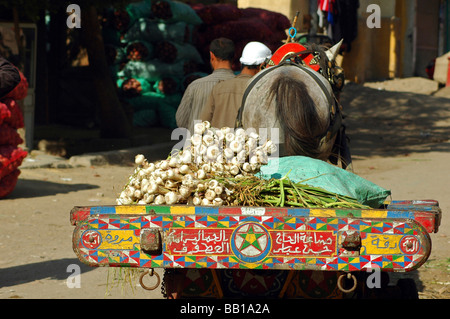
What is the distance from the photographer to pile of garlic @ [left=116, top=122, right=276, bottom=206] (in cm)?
353

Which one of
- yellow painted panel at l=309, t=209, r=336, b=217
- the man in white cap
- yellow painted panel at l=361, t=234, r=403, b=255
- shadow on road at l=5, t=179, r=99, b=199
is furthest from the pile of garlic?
shadow on road at l=5, t=179, r=99, b=199

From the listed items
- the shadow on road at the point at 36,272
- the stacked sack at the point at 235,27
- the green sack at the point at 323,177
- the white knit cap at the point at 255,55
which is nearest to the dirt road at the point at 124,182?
the shadow on road at the point at 36,272

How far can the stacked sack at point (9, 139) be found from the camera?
8344mm

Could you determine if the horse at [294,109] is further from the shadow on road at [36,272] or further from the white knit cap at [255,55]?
the shadow on road at [36,272]

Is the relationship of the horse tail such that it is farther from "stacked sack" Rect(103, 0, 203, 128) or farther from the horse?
"stacked sack" Rect(103, 0, 203, 128)

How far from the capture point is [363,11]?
823 inches

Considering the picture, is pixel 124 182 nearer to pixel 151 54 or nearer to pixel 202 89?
pixel 202 89

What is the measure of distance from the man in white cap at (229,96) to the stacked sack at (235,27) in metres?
9.50

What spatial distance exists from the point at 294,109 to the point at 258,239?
152cm

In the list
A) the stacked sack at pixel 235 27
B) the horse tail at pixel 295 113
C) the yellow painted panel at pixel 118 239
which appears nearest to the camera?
the yellow painted panel at pixel 118 239

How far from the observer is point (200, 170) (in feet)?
11.9

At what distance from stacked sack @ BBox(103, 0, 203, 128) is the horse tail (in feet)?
33.8

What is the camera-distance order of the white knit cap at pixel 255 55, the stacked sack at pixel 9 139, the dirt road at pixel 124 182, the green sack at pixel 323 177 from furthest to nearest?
the stacked sack at pixel 9 139 < the white knit cap at pixel 255 55 < the dirt road at pixel 124 182 < the green sack at pixel 323 177

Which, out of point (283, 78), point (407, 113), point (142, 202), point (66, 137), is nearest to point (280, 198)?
point (142, 202)
